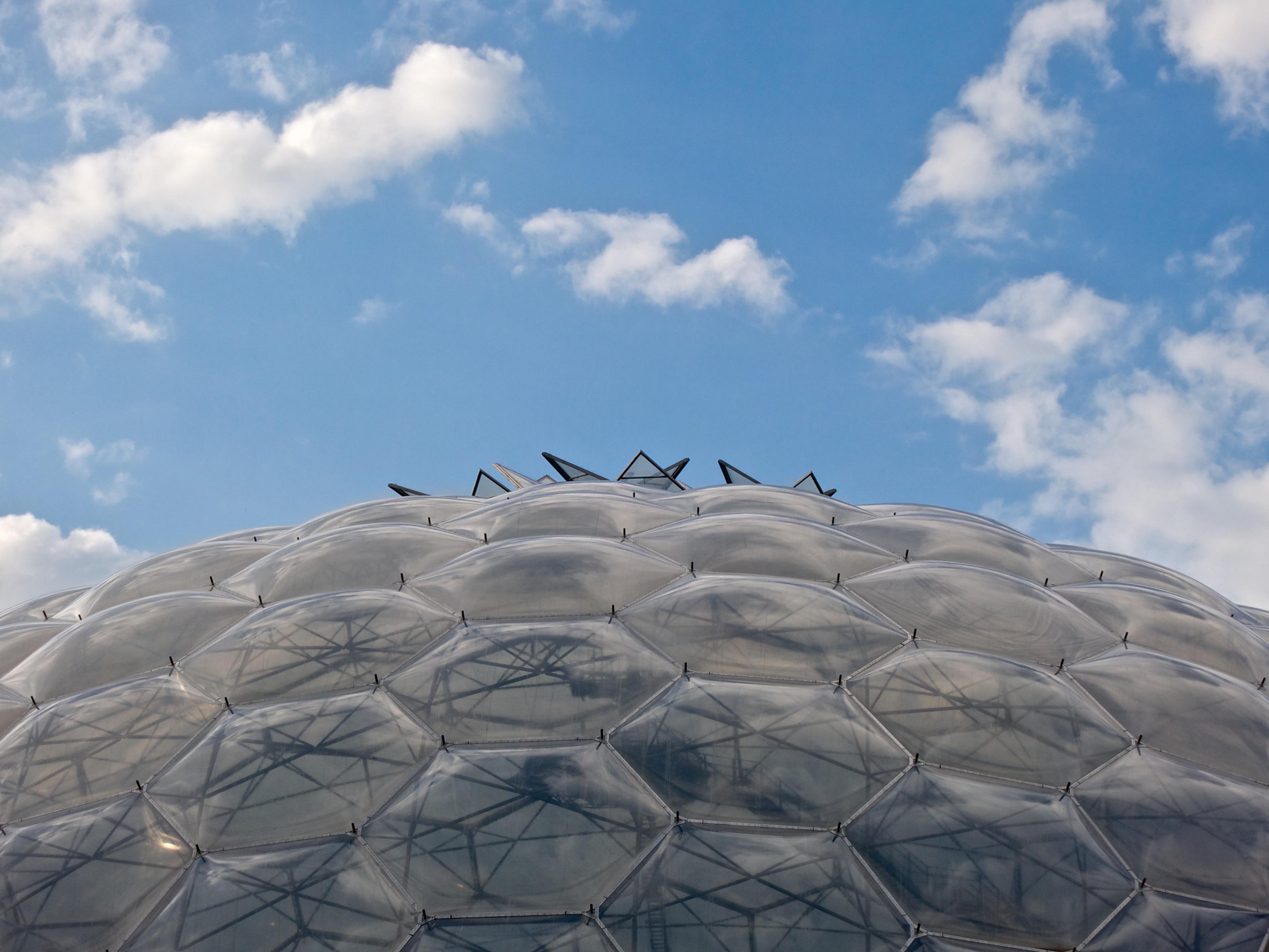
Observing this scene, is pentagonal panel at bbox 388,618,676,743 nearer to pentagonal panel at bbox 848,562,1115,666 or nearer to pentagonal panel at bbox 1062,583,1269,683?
pentagonal panel at bbox 848,562,1115,666

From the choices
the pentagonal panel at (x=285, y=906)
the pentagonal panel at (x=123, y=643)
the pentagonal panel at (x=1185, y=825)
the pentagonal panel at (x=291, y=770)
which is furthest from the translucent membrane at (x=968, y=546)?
the pentagonal panel at (x=123, y=643)

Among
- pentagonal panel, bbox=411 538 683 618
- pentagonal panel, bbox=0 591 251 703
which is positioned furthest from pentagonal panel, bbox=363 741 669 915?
pentagonal panel, bbox=0 591 251 703

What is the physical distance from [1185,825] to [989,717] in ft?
5.99

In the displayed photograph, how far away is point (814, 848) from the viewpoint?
7.98 m

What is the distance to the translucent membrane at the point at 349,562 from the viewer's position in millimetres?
12664

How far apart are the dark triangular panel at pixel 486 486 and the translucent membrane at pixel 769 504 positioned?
793 centimetres

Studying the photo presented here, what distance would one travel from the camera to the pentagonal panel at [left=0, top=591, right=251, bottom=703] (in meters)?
11.5

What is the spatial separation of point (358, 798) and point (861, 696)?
485 cm

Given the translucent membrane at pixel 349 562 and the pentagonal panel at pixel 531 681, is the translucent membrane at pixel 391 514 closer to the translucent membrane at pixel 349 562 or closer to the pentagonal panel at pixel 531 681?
the translucent membrane at pixel 349 562

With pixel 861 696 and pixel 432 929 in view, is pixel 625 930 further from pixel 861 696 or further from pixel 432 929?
pixel 861 696

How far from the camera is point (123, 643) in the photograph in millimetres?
11906

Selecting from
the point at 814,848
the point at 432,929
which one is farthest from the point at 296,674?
the point at 814,848

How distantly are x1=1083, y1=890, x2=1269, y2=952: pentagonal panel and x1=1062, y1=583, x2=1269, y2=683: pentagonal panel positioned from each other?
4.79 metres

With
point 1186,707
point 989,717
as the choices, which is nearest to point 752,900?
point 989,717
